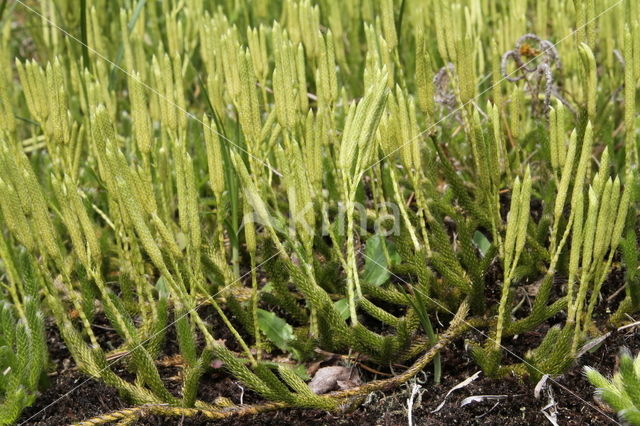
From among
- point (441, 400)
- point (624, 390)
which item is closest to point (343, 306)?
point (441, 400)

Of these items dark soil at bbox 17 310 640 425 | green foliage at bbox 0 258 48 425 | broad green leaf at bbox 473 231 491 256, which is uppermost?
green foliage at bbox 0 258 48 425

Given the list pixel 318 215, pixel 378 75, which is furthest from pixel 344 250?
pixel 378 75

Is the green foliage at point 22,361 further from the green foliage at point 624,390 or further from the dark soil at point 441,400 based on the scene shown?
the green foliage at point 624,390

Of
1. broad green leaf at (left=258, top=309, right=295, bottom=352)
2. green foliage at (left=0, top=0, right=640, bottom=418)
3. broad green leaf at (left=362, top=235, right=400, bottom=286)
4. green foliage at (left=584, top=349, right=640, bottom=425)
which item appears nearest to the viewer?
green foliage at (left=584, top=349, right=640, bottom=425)

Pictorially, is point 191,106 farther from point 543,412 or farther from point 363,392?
point 543,412

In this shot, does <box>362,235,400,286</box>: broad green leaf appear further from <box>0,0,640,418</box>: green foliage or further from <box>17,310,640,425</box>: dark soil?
<box>17,310,640,425</box>: dark soil

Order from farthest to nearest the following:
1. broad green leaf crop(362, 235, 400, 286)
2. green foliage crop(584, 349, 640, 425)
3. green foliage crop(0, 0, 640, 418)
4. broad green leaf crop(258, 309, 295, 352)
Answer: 1. broad green leaf crop(362, 235, 400, 286)
2. broad green leaf crop(258, 309, 295, 352)
3. green foliage crop(0, 0, 640, 418)
4. green foliage crop(584, 349, 640, 425)

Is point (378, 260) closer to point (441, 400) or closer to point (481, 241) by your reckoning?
point (481, 241)

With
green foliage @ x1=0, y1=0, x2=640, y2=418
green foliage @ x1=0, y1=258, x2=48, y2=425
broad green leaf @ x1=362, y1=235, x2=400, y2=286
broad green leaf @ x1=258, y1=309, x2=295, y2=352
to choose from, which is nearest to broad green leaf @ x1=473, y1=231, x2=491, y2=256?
green foliage @ x1=0, y1=0, x2=640, y2=418

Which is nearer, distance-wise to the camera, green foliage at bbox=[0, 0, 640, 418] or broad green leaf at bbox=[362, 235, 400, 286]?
green foliage at bbox=[0, 0, 640, 418]
